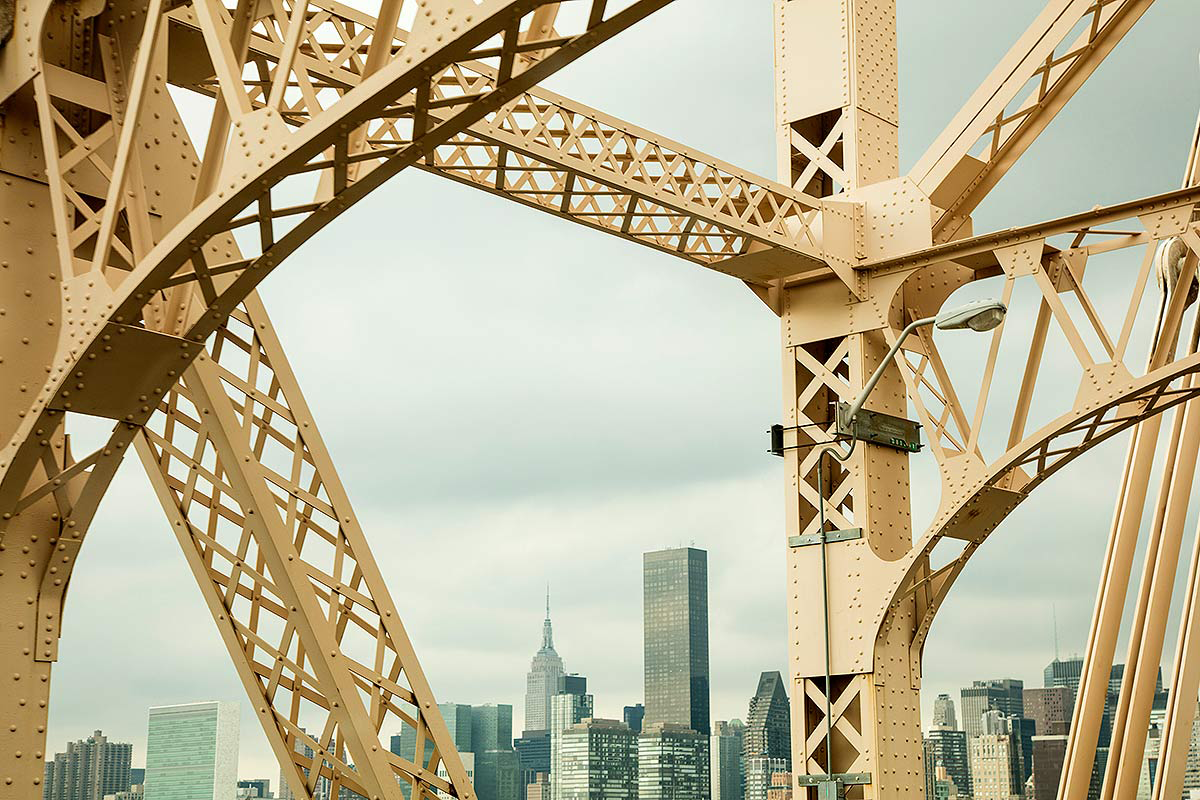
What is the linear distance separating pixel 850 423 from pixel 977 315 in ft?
5.55

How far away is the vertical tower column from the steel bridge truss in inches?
1.1

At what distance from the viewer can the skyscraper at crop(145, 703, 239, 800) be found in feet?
43.1

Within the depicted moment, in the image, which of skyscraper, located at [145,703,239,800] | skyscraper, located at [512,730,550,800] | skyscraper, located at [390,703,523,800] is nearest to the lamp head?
skyscraper, located at [145,703,239,800]

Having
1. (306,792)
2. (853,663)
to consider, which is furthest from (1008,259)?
(306,792)

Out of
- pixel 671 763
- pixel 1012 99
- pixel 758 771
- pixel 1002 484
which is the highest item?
pixel 1012 99

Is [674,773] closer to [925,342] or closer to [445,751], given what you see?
[925,342]

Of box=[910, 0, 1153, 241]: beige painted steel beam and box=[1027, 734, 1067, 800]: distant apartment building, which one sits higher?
box=[910, 0, 1153, 241]: beige painted steel beam

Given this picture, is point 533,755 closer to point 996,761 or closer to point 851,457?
point 996,761

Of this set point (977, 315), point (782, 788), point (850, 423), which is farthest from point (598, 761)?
point (977, 315)

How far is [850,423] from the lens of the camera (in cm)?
1175

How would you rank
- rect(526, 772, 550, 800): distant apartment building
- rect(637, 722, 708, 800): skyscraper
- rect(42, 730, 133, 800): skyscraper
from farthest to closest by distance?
rect(526, 772, 550, 800): distant apartment building < rect(637, 722, 708, 800): skyscraper < rect(42, 730, 133, 800): skyscraper

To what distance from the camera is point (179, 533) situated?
8.09 meters

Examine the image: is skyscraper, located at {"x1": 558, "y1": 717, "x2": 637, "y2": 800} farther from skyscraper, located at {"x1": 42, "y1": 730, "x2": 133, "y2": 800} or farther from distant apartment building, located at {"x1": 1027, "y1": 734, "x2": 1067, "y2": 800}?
skyscraper, located at {"x1": 42, "y1": 730, "x2": 133, "y2": 800}

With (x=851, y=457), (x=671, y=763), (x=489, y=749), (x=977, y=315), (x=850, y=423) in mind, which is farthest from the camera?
(x=671, y=763)
